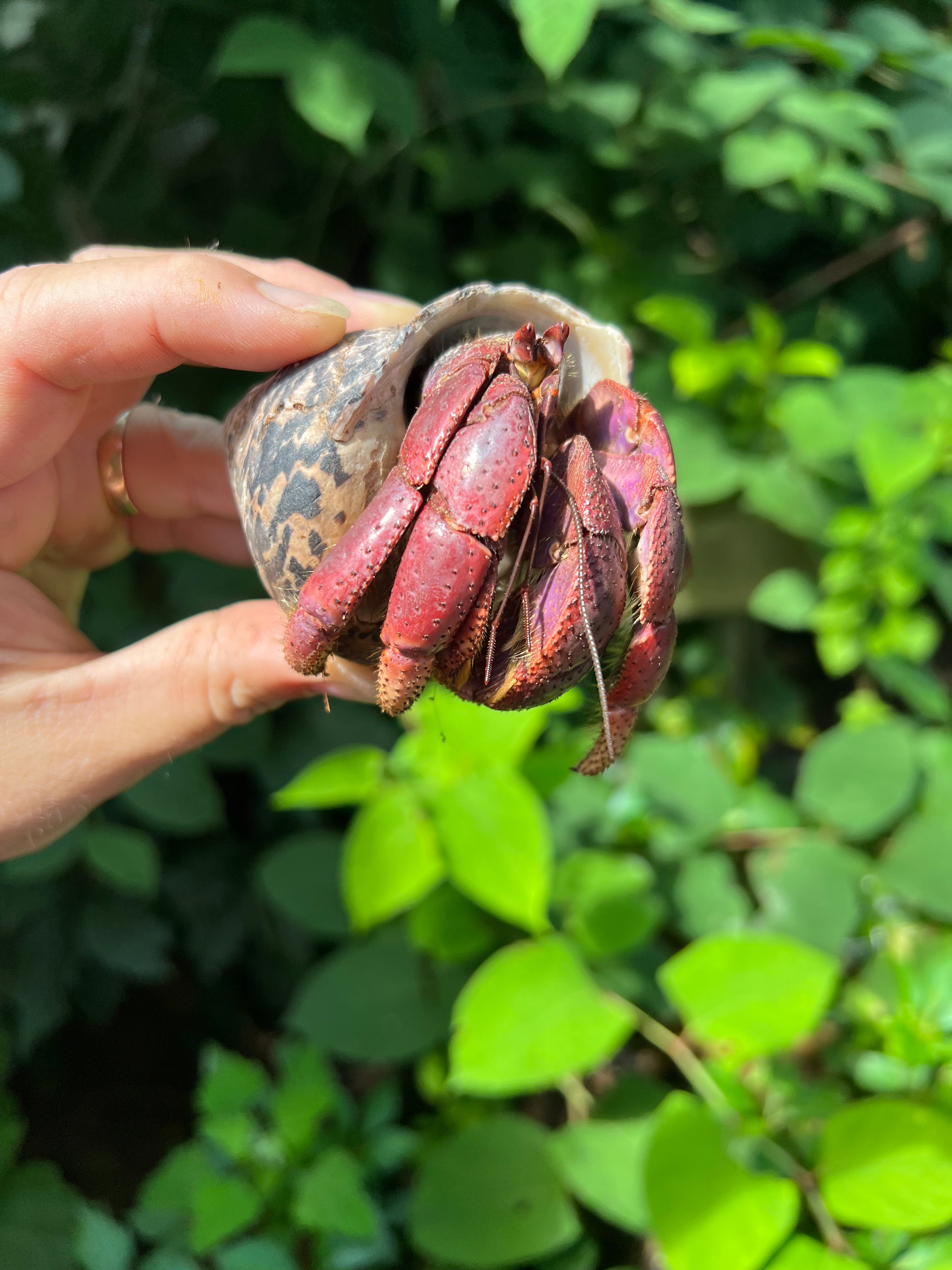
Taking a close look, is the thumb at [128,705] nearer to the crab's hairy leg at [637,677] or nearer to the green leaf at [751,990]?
the crab's hairy leg at [637,677]

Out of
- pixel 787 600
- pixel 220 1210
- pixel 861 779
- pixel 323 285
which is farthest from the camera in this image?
pixel 787 600

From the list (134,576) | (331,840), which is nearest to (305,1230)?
(331,840)

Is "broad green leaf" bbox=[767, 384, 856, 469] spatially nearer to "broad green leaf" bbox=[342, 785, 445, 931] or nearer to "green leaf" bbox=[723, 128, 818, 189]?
"green leaf" bbox=[723, 128, 818, 189]

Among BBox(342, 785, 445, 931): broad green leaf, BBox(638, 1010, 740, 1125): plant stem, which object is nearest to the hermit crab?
BBox(342, 785, 445, 931): broad green leaf

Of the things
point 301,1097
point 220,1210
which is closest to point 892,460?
point 301,1097

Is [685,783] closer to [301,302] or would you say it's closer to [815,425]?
[815,425]

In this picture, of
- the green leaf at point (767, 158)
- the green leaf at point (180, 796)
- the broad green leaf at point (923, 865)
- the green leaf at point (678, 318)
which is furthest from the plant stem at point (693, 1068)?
the green leaf at point (767, 158)

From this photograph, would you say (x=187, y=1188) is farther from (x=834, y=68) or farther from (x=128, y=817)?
(x=834, y=68)
